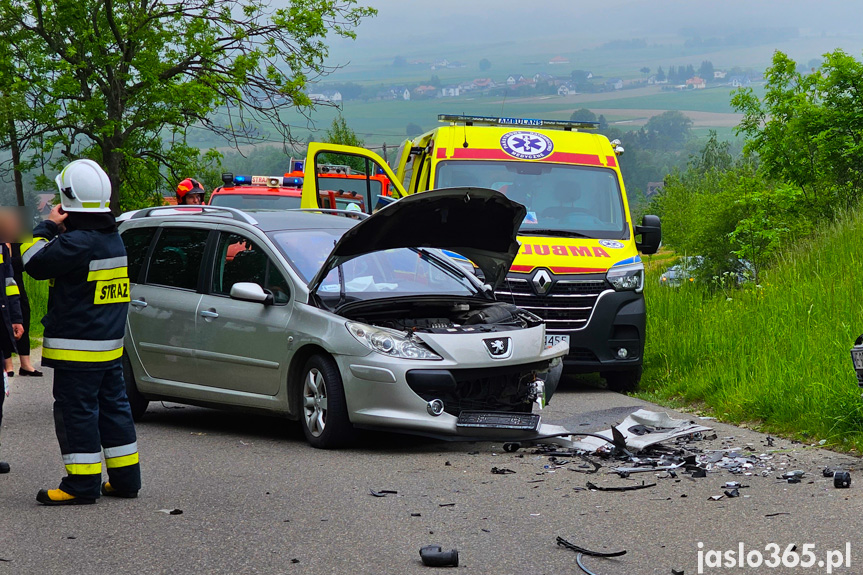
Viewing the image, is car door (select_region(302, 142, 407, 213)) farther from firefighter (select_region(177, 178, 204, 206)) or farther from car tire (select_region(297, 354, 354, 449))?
car tire (select_region(297, 354, 354, 449))

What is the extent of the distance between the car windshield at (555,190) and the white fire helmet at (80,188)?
6440 millimetres

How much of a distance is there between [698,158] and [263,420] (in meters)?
158

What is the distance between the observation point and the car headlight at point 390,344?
7.77m

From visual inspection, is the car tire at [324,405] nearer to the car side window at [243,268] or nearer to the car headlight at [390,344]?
the car headlight at [390,344]

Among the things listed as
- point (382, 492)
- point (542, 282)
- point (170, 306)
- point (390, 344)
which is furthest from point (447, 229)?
point (542, 282)

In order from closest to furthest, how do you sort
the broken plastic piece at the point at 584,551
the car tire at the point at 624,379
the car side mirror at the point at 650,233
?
the broken plastic piece at the point at 584,551, the car tire at the point at 624,379, the car side mirror at the point at 650,233

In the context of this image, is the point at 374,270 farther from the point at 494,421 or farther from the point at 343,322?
the point at 494,421

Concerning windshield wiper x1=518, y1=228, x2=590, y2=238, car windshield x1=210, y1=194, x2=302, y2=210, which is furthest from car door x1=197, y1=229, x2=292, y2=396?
car windshield x1=210, y1=194, x2=302, y2=210

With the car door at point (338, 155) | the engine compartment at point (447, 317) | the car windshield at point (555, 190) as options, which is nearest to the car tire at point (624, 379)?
the car windshield at point (555, 190)

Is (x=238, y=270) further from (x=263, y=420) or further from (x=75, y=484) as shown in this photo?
(x=75, y=484)

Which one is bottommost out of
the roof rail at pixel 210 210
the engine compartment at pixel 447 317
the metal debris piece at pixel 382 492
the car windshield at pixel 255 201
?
the metal debris piece at pixel 382 492

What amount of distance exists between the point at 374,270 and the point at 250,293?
105 centimetres

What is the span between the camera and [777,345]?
1052 cm

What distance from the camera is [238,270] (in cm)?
897
